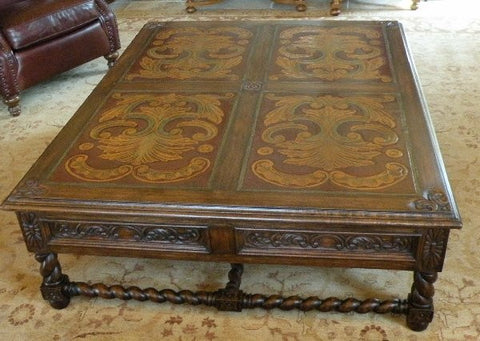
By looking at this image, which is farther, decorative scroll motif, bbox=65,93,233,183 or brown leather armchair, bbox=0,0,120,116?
brown leather armchair, bbox=0,0,120,116

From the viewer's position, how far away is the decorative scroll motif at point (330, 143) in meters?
1.49

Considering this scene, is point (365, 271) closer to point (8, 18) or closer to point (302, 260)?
point (302, 260)

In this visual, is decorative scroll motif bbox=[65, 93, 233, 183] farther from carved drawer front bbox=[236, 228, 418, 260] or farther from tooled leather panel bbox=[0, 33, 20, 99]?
tooled leather panel bbox=[0, 33, 20, 99]

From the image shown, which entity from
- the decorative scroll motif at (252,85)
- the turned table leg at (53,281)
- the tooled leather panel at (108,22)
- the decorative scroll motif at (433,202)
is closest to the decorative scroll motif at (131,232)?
the turned table leg at (53,281)

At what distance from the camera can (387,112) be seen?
176 centimetres

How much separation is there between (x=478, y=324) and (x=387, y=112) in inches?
25.5

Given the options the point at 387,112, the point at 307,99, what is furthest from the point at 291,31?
the point at 387,112

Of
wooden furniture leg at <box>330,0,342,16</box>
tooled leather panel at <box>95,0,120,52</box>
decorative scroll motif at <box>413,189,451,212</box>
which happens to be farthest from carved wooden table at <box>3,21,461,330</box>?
wooden furniture leg at <box>330,0,342,16</box>

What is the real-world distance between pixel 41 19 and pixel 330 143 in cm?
176

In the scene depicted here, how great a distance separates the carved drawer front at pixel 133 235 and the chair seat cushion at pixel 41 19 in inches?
58.1

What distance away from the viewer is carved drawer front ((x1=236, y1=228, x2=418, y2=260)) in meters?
1.43

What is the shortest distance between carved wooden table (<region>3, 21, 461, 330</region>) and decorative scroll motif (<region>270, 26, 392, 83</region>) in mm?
17

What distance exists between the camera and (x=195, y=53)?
Answer: 88.4 inches

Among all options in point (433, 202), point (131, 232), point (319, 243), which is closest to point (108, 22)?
point (131, 232)
